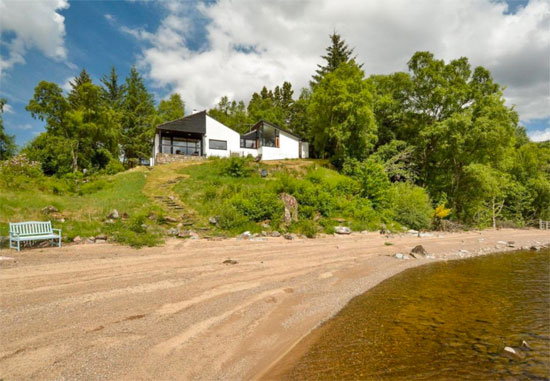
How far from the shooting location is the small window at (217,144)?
3519 cm

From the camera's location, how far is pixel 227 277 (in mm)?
7977

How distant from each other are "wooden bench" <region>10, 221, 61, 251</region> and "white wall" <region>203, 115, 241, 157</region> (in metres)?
24.6

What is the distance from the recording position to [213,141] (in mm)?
35312

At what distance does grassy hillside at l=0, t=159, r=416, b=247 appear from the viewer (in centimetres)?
1295

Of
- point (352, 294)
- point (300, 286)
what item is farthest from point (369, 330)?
point (300, 286)

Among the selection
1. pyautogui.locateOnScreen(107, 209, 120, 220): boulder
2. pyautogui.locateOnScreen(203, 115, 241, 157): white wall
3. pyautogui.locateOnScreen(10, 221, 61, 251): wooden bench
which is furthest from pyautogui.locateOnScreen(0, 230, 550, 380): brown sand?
pyautogui.locateOnScreen(203, 115, 241, 157): white wall

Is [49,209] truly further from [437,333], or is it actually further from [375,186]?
[375,186]

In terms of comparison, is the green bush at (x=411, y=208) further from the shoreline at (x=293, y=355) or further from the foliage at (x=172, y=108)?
the foliage at (x=172, y=108)

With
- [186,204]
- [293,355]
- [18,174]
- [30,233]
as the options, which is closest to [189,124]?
[18,174]

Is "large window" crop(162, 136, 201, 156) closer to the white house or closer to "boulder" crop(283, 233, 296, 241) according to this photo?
the white house

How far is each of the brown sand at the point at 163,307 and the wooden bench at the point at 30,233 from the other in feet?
1.91

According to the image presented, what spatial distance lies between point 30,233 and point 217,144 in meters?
26.2

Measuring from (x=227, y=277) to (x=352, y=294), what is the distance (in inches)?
142

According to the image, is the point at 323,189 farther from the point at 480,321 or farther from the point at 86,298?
the point at 86,298
